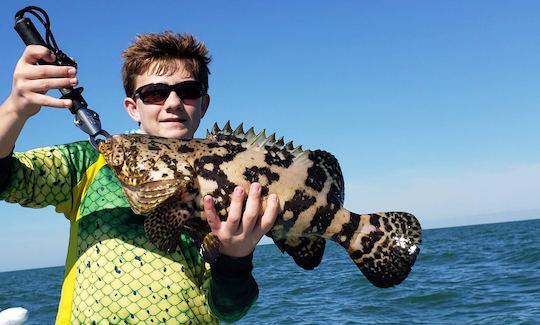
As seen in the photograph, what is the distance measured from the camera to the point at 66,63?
3.23 meters

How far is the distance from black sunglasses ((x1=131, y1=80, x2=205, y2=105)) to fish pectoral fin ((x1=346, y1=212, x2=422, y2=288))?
5.40 feet

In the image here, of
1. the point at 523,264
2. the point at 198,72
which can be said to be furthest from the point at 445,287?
the point at 198,72

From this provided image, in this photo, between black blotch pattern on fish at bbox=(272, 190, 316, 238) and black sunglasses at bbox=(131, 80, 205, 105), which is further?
black sunglasses at bbox=(131, 80, 205, 105)

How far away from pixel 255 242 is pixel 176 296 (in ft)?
2.24

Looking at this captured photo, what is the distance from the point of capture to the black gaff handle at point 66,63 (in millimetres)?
3256

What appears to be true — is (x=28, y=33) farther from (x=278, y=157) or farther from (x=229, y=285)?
(x=229, y=285)

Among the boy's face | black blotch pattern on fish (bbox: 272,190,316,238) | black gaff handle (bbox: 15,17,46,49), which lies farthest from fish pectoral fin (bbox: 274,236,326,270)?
black gaff handle (bbox: 15,17,46,49)

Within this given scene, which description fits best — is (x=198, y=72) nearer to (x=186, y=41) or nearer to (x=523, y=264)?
(x=186, y=41)

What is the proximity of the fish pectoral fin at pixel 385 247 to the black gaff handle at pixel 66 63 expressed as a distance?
2008 millimetres

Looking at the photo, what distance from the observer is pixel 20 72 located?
294cm

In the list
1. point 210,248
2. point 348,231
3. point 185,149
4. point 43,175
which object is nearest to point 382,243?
point 348,231

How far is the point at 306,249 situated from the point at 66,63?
2.16 m

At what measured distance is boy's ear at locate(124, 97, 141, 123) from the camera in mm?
4371

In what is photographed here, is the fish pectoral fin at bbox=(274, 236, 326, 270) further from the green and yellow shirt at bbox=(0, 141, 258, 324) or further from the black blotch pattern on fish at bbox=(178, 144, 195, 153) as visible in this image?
the black blotch pattern on fish at bbox=(178, 144, 195, 153)
